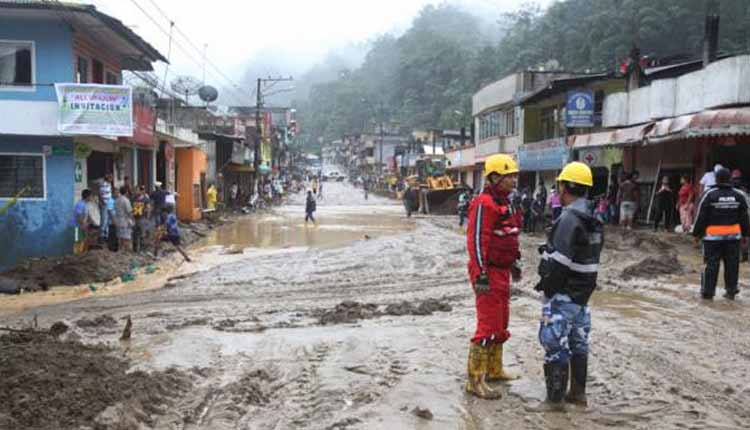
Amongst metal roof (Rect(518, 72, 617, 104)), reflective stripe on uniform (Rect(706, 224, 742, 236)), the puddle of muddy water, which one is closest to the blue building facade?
the puddle of muddy water

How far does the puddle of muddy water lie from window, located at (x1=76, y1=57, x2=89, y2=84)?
5785 mm

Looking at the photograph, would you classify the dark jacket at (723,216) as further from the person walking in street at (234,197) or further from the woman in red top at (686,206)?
the person walking in street at (234,197)

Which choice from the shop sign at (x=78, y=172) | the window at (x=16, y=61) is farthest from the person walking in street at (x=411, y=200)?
the window at (x=16, y=61)

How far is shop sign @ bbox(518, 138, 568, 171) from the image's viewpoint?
2766 cm

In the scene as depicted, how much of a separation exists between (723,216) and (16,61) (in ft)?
51.5

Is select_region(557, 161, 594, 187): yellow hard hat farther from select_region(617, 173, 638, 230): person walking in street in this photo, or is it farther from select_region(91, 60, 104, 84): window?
select_region(91, 60, 104, 84): window

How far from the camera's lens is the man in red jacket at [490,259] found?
5.28m

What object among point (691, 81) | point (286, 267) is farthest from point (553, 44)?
point (286, 267)

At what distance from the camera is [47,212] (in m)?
16.4

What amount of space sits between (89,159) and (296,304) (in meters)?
12.4

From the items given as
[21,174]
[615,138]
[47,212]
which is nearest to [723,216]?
[615,138]

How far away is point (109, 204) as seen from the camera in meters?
16.3

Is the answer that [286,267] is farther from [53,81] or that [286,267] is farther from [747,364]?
[747,364]

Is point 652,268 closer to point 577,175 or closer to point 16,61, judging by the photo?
point 577,175
